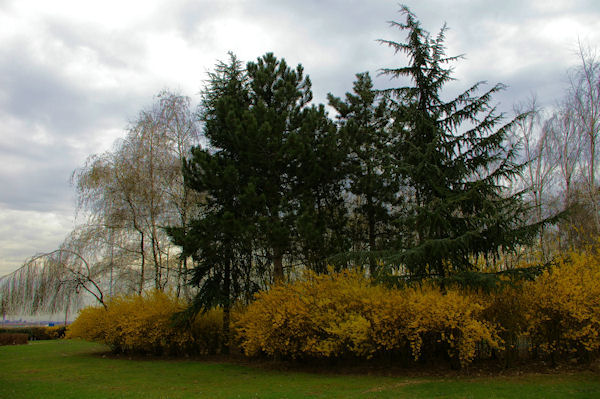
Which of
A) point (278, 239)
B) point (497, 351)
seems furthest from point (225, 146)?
point (497, 351)

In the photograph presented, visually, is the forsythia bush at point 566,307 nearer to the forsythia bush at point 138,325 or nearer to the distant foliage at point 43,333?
the forsythia bush at point 138,325

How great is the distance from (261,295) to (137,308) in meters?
6.80

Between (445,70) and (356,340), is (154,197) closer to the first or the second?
(356,340)

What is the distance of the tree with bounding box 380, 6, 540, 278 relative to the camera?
11.3 metres

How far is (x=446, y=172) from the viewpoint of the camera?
12469 mm

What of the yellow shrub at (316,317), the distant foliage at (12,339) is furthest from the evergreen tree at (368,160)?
the distant foliage at (12,339)

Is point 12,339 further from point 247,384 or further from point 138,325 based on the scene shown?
point 247,384

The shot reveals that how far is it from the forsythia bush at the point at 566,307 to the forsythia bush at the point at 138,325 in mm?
12788

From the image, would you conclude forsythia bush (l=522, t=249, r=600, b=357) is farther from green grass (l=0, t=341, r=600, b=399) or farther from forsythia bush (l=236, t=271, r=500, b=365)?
forsythia bush (l=236, t=271, r=500, b=365)

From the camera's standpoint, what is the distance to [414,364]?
39.2 feet

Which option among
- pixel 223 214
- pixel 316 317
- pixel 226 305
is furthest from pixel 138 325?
pixel 316 317

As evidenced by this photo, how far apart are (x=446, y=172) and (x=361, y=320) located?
5327 mm

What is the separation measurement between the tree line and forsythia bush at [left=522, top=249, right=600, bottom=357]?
0.91 metres

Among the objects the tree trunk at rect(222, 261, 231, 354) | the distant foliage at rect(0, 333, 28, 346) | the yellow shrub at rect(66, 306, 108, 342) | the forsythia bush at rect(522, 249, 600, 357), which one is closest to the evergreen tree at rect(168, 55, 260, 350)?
the tree trunk at rect(222, 261, 231, 354)
